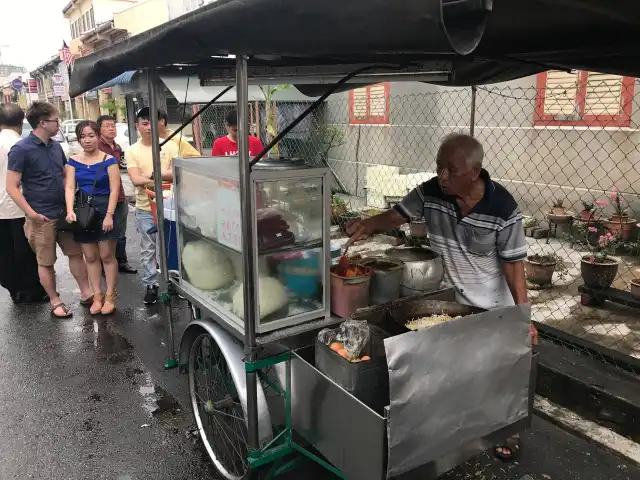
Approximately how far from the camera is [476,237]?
105 inches

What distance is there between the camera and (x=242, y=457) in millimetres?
2809

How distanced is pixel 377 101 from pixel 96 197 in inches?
244

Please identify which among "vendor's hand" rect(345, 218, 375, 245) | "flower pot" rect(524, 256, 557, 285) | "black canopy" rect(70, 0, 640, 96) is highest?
"black canopy" rect(70, 0, 640, 96)

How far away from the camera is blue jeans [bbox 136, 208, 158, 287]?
5344 millimetres

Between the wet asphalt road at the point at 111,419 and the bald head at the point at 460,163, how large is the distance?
171 centimetres

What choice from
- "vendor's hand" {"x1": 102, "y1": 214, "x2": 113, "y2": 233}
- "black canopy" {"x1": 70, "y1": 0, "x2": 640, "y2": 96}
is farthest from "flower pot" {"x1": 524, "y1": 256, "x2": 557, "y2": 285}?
"vendor's hand" {"x1": 102, "y1": 214, "x2": 113, "y2": 233}

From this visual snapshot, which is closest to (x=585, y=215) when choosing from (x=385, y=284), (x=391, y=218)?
(x=391, y=218)

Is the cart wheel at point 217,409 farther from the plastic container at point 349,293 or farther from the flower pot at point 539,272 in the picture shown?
the flower pot at point 539,272

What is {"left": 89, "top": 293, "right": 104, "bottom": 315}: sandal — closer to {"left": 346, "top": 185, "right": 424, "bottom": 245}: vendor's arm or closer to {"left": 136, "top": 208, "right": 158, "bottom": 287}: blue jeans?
{"left": 136, "top": 208, "right": 158, "bottom": 287}: blue jeans

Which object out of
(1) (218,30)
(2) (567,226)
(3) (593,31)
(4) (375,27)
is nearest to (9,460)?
(1) (218,30)

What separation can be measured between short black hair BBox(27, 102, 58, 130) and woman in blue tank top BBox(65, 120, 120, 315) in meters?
0.31

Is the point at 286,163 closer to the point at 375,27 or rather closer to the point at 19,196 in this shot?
Result: the point at 375,27

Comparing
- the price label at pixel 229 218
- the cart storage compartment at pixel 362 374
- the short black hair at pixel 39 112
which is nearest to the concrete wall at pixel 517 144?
the price label at pixel 229 218

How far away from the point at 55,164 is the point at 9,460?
3079mm
